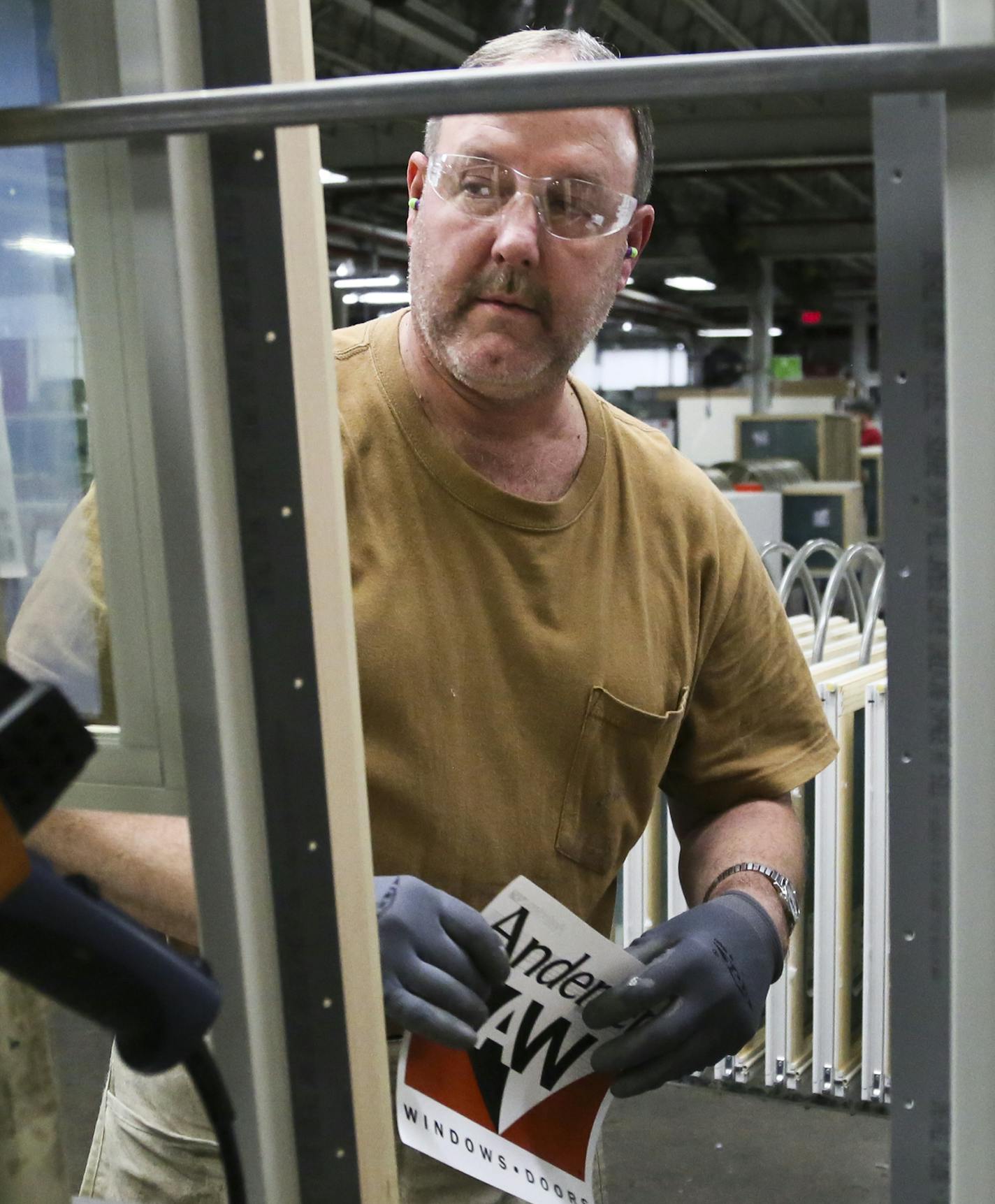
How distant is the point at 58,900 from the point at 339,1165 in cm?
22

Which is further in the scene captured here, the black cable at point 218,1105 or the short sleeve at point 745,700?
the short sleeve at point 745,700

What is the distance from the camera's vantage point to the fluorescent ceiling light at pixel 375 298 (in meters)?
9.89

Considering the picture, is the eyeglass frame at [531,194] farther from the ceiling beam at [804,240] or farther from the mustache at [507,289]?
the ceiling beam at [804,240]

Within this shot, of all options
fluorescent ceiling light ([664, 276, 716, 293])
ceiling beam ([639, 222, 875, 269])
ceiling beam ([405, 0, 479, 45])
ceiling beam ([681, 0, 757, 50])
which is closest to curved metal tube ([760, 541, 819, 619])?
ceiling beam ([681, 0, 757, 50])

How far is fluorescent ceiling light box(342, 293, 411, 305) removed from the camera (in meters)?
9.89

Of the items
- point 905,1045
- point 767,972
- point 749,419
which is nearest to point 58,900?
point 905,1045

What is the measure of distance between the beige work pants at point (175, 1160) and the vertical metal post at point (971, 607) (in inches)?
27.5

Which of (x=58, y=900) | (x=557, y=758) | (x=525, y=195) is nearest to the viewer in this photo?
(x=58, y=900)

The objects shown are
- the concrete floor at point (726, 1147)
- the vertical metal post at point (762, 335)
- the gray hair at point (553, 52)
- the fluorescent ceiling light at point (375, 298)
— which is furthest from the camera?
A: the vertical metal post at point (762, 335)

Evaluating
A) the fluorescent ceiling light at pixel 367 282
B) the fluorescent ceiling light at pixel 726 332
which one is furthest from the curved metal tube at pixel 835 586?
the fluorescent ceiling light at pixel 726 332

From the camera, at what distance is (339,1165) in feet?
1.93

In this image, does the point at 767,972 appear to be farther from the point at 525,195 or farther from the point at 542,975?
the point at 525,195

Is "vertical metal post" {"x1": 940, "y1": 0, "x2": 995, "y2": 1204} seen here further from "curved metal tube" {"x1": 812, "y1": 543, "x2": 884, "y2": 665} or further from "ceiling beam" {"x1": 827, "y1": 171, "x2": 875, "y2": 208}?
"ceiling beam" {"x1": 827, "y1": 171, "x2": 875, "y2": 208}

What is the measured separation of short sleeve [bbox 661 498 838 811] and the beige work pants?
1.42 feet
